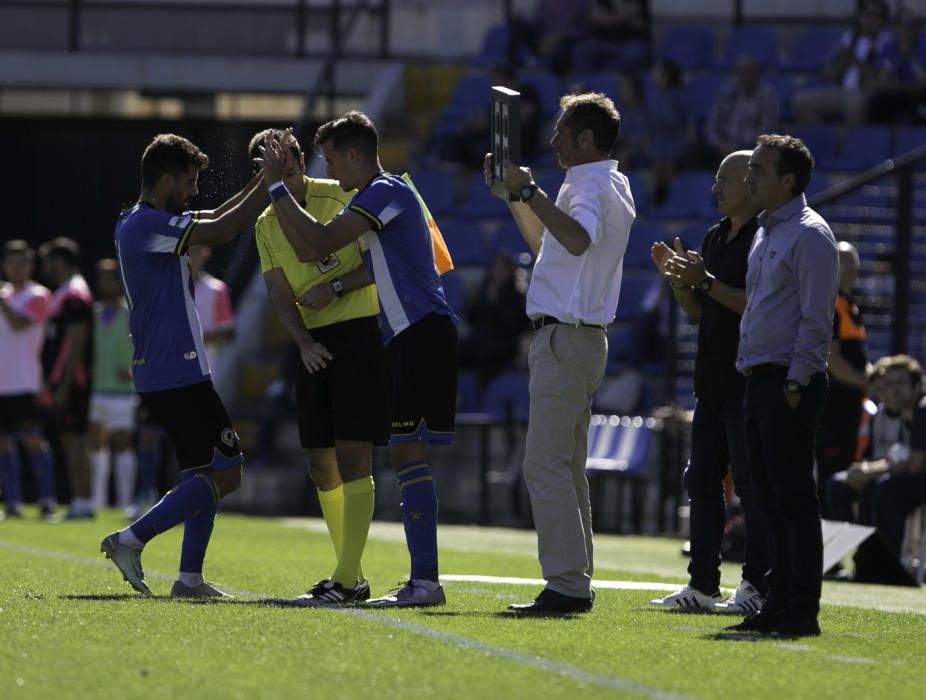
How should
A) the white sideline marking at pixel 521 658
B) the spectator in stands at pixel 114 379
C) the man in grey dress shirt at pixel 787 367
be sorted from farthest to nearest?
the spectator in stands at pixel 114 379 → the man in grey dress shirt at pixel 787 367 → the white sideline marking at pixel 521 658

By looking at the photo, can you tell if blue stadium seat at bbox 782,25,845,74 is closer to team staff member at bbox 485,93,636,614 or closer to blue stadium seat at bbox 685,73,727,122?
blue stadium seat at bbox 685,73,727,122

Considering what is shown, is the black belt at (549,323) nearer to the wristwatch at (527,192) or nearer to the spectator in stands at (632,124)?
the wristwatch at (527,192)

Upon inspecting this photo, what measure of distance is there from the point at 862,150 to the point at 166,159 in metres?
12.8

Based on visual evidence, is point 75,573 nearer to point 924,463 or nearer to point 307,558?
point 307,558

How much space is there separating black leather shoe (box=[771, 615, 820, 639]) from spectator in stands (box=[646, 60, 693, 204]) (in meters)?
12.7

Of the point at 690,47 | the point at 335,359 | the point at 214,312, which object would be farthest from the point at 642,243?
the point at 335,359

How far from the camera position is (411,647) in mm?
6797

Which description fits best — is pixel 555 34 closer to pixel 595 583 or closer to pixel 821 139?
pixel 821 139

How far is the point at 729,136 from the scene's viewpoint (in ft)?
65.0

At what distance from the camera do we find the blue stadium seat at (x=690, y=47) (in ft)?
72.6

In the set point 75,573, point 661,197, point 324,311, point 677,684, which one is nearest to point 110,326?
point 661,197

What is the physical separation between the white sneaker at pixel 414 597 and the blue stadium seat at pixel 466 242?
39.3 feet

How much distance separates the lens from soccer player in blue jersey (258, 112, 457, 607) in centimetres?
820

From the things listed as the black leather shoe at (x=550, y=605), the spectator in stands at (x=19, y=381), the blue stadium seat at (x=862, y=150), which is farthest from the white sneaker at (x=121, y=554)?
the blue stadium seat at (x=862, y=150)
